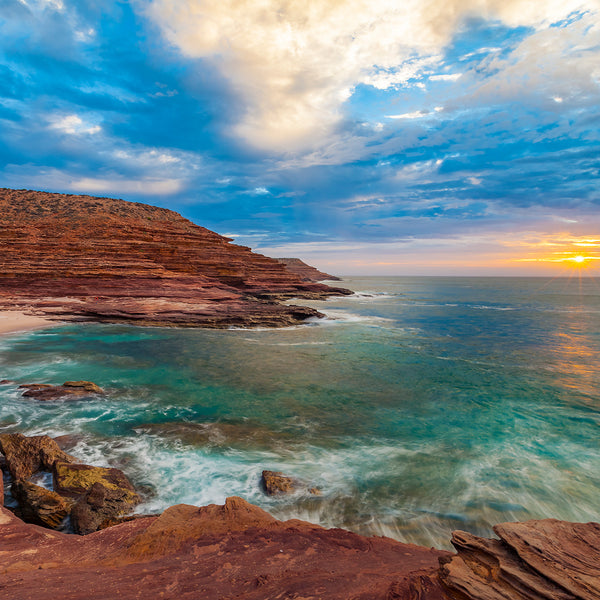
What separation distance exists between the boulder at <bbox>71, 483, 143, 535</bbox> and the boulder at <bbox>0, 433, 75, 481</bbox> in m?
2.21

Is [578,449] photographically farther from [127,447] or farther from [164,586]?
[127,447]

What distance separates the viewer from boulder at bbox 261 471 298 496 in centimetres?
808

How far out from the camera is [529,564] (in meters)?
3.70

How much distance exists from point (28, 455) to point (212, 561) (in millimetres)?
6669

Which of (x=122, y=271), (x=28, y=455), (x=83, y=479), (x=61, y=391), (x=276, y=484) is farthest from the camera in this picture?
(x=122, y=271)

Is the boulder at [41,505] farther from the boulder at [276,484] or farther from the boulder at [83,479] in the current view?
the boulder at [276,484]

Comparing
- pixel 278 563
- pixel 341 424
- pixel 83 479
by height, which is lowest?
pixel 341 424

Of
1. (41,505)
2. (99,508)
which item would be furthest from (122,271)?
(99,508)

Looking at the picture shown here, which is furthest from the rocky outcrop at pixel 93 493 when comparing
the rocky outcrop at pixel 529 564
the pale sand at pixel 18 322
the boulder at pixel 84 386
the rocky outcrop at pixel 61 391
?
the pale sand at pixel 18 322

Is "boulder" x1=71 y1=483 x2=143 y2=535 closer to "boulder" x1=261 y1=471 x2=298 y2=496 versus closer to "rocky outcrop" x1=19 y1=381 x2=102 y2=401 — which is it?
"boulder" x1=261 y1=471 x2=298 y2=496

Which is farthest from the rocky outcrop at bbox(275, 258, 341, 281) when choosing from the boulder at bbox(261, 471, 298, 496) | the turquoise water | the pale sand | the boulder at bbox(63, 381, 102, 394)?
the boulder at bbox(261, 471, 298, 496)

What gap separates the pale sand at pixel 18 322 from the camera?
26494mm

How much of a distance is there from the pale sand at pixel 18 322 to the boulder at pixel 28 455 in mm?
22421

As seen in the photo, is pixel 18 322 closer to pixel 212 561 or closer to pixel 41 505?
pixel 41 505
